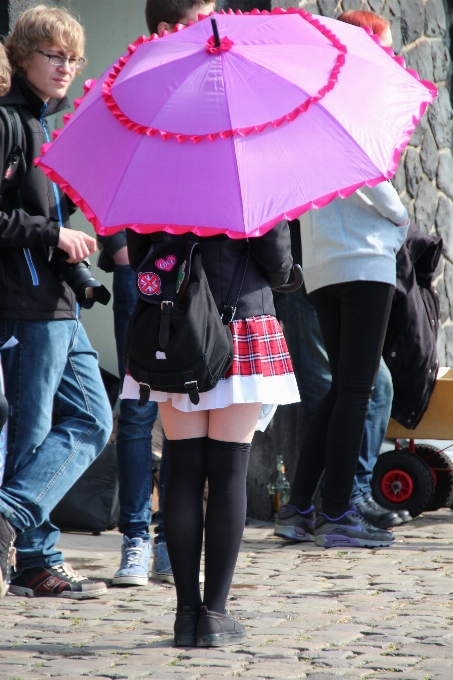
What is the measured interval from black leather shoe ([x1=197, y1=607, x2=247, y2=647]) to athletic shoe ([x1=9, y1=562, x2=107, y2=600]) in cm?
80

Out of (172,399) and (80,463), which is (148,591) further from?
(172,399)

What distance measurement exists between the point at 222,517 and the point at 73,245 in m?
1.09

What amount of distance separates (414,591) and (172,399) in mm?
1363

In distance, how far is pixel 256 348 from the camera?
113 inches

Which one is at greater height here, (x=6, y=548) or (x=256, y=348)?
(x=256, y=348)

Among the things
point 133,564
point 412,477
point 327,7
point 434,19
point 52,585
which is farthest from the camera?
point 434,19

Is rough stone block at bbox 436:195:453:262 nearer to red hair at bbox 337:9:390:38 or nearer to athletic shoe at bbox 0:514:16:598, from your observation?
red hair at bbox 337:9:390:38

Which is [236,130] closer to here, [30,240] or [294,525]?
[30,240]

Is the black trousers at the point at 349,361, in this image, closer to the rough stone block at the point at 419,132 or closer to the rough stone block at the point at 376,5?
the rough stone block at the point at 376,5

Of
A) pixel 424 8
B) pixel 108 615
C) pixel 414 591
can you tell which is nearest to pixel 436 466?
pixel 414 591

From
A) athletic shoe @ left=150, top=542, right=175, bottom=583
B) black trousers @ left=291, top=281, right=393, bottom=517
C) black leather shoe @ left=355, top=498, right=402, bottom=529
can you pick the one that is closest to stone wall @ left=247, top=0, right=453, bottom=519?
black trousers @ left=291, top=281, right=393, bottom=517

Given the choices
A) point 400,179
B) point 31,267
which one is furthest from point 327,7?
point 31,267

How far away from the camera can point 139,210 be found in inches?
103

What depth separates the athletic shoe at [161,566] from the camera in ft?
12.7
